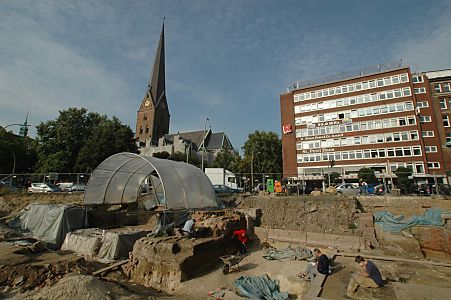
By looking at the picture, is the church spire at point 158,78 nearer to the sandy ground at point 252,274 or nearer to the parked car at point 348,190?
the parked car at point 348,190

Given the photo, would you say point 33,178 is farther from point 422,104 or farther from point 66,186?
point 422,104

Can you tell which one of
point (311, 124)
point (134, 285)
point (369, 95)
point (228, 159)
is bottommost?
point (134, 285)

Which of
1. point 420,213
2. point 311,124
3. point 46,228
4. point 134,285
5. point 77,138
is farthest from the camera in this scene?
point 77,138

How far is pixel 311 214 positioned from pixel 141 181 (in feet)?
50.0

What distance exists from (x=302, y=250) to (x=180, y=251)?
7.14m

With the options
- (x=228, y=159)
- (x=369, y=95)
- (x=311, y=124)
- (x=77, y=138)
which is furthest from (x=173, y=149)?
(x=369, y=95)

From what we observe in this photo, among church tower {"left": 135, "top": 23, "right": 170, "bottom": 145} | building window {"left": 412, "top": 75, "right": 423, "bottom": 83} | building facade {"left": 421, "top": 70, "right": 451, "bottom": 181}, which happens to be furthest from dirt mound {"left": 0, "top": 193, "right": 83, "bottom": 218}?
church tower {"left": 135, "top": 23, "right": 170, "bottom": 145}

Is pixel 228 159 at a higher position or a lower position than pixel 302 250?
higher

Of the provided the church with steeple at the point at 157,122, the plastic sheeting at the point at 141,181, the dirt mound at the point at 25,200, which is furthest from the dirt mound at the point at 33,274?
the church with steeple at the point at 157,122

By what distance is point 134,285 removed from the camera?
9.64 metres

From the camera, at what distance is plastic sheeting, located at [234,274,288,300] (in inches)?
308

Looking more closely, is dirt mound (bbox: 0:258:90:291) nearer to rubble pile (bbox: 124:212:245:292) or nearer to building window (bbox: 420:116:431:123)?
rubble pile (bbox: 124:212:245:292)

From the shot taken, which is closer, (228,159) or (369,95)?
(369,95)

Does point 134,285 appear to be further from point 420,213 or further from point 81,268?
point 420,213
